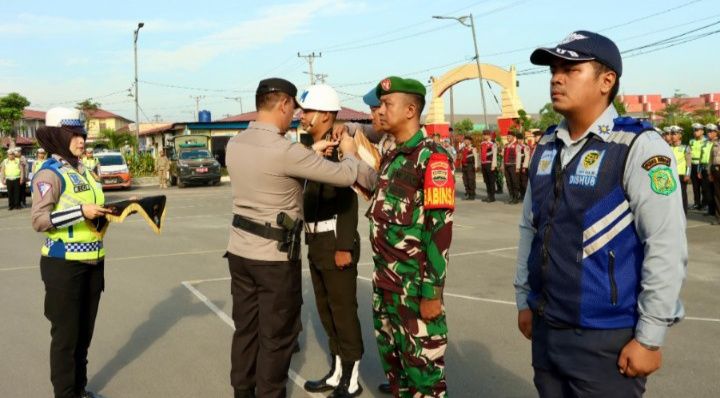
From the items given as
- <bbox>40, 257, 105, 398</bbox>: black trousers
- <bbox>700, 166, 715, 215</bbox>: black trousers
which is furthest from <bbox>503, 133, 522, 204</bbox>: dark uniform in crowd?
<bbox>40, 257, 105, 398</bbox>: black trousers

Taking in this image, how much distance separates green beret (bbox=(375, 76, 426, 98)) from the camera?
3518mm

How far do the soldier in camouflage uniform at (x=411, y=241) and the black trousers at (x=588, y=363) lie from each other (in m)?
0.95

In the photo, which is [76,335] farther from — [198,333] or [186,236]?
[186,236]

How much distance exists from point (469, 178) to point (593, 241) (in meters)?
17.8

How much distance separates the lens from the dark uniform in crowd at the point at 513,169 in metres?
18.4

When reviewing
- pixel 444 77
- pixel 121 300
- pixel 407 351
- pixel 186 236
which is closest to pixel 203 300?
pixel 121 300

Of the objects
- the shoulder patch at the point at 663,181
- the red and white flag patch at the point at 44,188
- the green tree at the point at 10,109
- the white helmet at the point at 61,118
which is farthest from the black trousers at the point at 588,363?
the green tree at the point at 10,109

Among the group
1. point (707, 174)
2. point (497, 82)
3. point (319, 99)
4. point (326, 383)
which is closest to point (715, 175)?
point (707, 174)

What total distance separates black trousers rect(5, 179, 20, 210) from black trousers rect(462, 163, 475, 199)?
1380 cm

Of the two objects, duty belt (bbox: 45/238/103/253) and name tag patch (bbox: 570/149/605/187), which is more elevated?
name tag patch (bbox: 570/149/605/187)

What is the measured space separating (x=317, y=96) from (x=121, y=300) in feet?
14.6

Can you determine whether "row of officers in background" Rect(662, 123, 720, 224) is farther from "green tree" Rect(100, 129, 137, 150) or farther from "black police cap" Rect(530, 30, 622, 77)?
"green tree" Rect(100, 129, 137, 150)

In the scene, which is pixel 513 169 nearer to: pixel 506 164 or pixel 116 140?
pixel 506 164

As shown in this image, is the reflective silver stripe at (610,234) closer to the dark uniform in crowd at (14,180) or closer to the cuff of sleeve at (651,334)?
the cuff of sleeve at (651,334)
